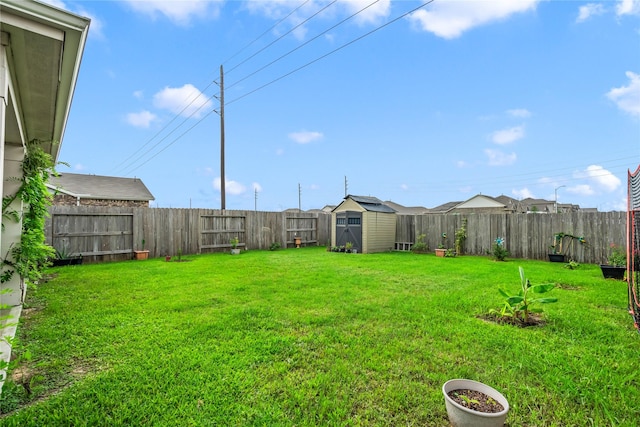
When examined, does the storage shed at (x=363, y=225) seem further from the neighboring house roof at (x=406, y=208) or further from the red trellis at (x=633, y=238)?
the neighboring house roof at (x=406, y=208)

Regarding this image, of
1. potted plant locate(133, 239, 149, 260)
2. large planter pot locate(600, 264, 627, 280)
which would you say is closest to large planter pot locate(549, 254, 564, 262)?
large planter pot locate(600, 264, 627, 280)

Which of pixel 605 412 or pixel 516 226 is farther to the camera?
pixel 516 226

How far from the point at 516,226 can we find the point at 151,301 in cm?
1010

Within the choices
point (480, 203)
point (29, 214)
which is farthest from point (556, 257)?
point (480, 203)

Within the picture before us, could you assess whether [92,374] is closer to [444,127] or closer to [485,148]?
[444,127]

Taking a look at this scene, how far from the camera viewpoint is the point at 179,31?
378 inches

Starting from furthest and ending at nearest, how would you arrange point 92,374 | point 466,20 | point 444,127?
point 444,127
point 466,20
point 92,374

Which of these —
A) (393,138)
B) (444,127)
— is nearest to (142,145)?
(393,138)

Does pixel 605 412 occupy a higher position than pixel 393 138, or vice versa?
pixel 393 138

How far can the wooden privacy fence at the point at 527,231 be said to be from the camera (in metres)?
7.88

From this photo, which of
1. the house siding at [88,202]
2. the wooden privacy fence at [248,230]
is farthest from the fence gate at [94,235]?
the house siding at [88,202]

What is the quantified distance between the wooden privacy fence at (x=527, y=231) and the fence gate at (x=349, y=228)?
203cm

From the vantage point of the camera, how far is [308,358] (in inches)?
97.0

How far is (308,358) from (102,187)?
2230 centimetres
